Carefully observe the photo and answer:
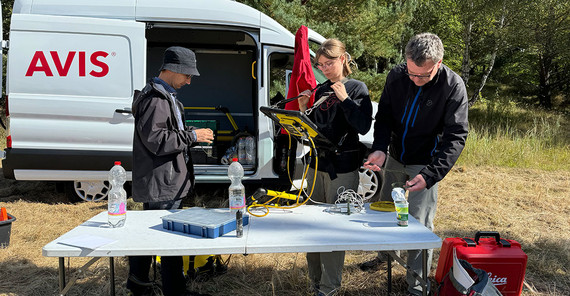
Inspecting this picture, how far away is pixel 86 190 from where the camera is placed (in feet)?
16.0

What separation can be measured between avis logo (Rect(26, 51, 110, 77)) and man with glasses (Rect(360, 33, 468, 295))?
2.98 m

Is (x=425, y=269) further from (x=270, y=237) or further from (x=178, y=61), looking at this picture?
(x=178, y=61)

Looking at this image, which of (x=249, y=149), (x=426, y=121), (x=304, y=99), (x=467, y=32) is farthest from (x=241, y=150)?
(x=467, y=32)

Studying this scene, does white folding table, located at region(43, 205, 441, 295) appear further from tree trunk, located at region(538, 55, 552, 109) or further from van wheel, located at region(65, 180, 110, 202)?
tree trunk, located at region(538, 55, 552, 109)

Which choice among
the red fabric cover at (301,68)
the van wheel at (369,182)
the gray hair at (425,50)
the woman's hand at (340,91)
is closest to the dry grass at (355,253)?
the van wheel at (369,182)

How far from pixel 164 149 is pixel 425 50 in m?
1.47

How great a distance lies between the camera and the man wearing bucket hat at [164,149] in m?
2.45

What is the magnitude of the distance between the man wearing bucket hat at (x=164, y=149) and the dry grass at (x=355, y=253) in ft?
1.71

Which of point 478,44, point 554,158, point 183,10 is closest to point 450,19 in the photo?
point 478,44

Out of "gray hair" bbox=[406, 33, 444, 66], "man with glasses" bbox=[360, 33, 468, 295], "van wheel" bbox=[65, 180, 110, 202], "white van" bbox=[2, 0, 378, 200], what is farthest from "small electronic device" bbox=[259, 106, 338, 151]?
"van wheel" bbox=[65, 180, 110, 202]

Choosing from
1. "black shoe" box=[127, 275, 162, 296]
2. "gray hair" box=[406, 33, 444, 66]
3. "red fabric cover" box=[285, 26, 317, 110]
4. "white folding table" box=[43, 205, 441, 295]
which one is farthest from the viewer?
"red fabric cover" box=[285, 26, 317, 110]

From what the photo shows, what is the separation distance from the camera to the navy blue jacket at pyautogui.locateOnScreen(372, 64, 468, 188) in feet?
7.99

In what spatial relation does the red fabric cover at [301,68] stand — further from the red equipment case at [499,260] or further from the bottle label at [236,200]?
the red equipment case at [499,260]

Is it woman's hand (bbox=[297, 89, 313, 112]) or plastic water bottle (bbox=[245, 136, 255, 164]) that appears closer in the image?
woman's hand (bbox=[297, 89, 313, 112])
